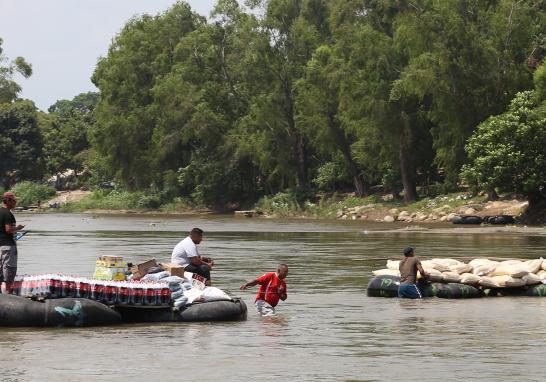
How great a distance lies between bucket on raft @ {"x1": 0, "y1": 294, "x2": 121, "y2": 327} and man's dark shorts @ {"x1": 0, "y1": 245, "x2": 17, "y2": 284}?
0.37 metres

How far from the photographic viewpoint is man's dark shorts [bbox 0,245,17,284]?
20.0 metres

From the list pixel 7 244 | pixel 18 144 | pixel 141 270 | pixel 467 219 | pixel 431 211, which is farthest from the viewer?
pixel 18 144

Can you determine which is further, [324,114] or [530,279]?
[324,114]

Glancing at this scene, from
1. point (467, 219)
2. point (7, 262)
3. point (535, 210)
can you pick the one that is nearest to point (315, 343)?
point (7, 262)

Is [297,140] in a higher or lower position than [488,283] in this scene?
higher

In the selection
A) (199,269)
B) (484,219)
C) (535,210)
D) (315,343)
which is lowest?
(315,343)

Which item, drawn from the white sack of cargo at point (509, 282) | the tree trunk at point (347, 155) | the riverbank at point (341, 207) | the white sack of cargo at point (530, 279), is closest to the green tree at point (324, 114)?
the tree trunk at point (347, 155)

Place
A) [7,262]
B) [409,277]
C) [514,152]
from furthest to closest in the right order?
[514,152] < [409,277] < [7,262]

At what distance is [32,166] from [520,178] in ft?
248

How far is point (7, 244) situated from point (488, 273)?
11464 mm

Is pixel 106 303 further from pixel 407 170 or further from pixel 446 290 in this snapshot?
pixel 407 170

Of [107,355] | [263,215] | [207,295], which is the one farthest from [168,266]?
[263,215]

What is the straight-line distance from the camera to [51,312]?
1983cm

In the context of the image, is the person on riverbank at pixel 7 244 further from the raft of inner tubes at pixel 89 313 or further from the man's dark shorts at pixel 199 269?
the man's dark shorts at pixel 199 269
